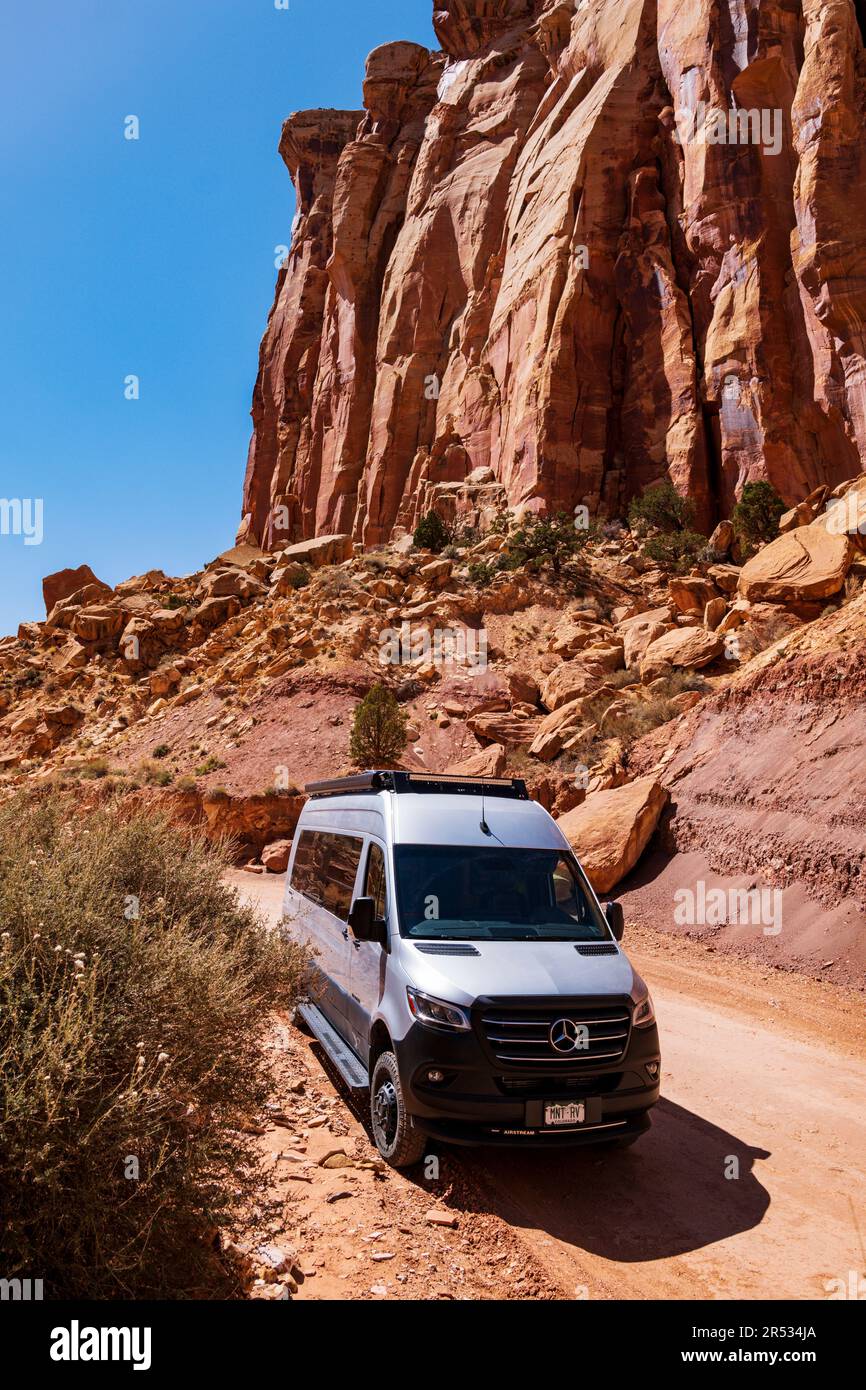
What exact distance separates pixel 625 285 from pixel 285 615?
22728 mm

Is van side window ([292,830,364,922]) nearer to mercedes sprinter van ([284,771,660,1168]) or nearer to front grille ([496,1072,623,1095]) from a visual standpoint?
mercedes sprinter van ([284,771,660,1168])

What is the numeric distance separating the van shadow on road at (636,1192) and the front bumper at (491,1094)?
0.40 meters

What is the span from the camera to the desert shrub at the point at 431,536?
3831 cm

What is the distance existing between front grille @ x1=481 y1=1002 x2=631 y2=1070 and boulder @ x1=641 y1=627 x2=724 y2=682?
54.9 feet

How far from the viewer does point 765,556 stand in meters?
21.2

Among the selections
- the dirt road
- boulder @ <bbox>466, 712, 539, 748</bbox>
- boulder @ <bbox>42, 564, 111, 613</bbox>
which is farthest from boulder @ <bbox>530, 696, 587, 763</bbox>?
boulder @ <bbox>42, 564, 111, 613</bbox>

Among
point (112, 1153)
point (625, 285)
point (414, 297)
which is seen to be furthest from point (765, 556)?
point (414, 297)

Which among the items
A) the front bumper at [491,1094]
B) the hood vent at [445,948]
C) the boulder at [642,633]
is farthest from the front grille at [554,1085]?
the boulder at [642,633]

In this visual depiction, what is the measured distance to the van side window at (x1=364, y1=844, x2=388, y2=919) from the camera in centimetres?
626

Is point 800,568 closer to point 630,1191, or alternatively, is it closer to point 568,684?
point 568,684

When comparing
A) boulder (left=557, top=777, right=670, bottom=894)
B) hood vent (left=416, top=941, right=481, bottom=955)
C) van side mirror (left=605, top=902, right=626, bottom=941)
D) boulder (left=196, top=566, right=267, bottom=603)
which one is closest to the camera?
Result: hood vent (left=416, top=941, right=481, bottom=955)

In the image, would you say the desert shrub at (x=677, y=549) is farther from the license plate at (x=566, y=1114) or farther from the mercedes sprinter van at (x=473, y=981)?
the license plate at (x=566, y=1114)

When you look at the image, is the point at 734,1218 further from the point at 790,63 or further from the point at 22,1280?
the point at 790,63

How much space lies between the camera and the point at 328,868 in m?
8.16
